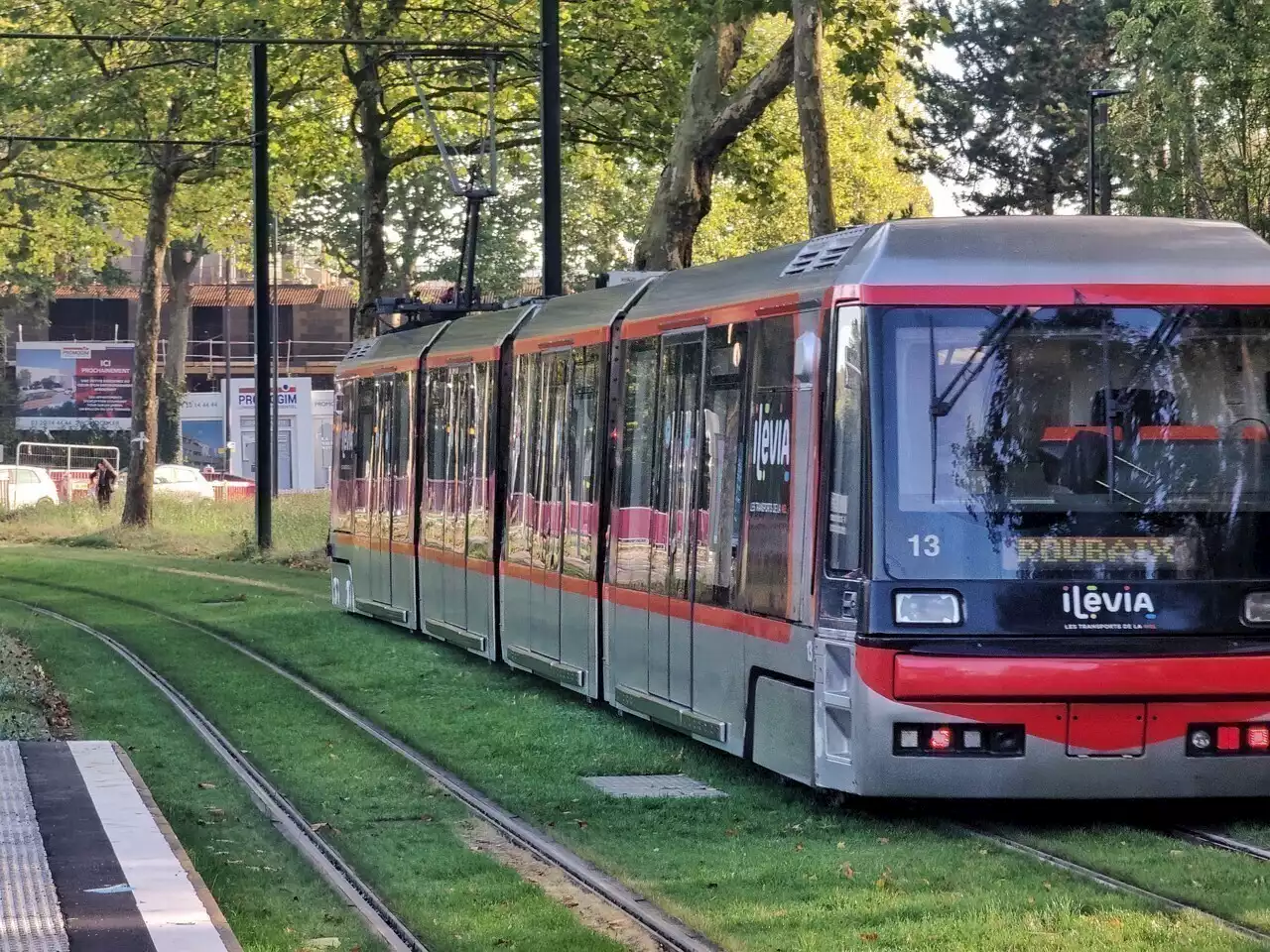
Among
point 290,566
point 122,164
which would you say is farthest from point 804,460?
point 122,164

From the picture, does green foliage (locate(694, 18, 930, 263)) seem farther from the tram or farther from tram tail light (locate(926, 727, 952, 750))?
tram tail light (locate(926, 727, 952, 750))

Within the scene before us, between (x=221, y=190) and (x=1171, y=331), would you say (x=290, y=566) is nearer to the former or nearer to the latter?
(x=221, y=190)

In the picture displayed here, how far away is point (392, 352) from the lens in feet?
73.3

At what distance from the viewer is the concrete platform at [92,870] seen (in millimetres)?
7574

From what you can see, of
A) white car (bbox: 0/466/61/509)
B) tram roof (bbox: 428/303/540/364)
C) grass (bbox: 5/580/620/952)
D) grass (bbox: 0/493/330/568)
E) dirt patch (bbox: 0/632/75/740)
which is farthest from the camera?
white car (bbox: 0/466/61/509)

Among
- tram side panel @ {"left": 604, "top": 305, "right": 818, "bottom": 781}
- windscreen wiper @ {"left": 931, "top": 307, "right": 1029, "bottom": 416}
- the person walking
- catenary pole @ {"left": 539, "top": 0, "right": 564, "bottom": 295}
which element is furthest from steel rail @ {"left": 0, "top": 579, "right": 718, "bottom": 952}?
the person walking

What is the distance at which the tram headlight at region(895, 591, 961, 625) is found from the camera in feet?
33.7

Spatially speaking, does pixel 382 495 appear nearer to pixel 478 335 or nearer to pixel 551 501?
pixel 478 335

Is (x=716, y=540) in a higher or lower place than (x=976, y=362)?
lower

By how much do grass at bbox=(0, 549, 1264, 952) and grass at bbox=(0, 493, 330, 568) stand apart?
18.2 metres

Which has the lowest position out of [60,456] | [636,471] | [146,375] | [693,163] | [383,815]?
[383,815]

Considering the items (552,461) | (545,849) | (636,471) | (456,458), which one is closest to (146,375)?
(456,458)

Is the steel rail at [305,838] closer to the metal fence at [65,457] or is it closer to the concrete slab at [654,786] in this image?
the concrete slab at [654,786]

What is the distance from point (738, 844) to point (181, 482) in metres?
49.6
